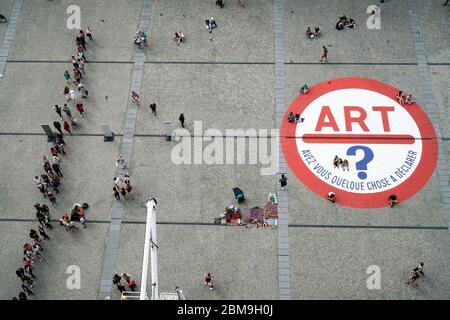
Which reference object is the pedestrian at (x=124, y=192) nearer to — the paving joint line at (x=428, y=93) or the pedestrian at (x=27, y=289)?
the pedestrian at (x=27, y=289)

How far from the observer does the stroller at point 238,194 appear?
Answer: 2823cm

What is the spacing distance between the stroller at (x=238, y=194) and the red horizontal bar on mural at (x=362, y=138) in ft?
17.1

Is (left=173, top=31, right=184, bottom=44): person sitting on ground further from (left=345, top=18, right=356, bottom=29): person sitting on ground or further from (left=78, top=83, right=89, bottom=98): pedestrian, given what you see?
(left=345, top=18, right=356, bottom=29): person sitting on ground

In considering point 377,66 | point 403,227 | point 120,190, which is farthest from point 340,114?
point 120,190

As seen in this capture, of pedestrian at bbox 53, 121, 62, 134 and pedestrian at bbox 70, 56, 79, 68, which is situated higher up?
pedestrian at bbox 70, 56, 79, 68

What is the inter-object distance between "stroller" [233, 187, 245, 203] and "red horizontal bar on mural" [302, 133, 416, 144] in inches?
205

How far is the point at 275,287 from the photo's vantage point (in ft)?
85.1

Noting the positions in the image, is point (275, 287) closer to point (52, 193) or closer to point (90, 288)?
point (90, 288)
